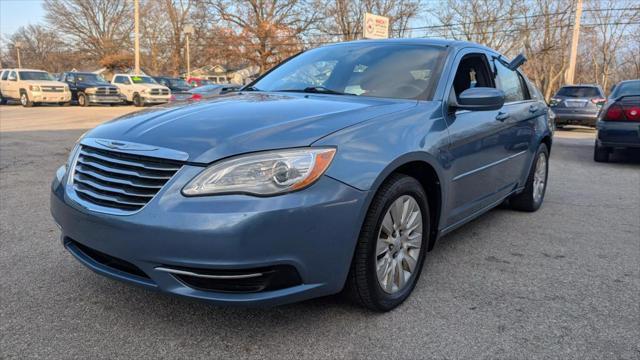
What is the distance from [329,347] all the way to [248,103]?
147cm

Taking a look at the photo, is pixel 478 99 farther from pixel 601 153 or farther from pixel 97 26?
pixel 97 26

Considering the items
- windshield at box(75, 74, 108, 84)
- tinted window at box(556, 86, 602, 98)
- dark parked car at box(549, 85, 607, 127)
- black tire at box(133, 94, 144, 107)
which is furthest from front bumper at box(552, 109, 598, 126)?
windshield at box(75, 74, 108, 84)

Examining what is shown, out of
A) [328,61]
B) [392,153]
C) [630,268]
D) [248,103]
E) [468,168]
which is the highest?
[328,61]

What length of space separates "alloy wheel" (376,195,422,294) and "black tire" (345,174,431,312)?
4 centimetres

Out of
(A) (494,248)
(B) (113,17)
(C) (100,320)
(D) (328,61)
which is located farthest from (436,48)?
(B) (113,17)

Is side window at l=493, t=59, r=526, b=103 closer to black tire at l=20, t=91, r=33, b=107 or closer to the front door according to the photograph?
the front door

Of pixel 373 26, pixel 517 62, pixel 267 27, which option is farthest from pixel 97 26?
pixel 517 62

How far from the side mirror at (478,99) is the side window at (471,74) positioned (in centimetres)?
20

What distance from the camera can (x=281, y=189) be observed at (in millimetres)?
2100

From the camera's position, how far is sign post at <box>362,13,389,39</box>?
1741 cm

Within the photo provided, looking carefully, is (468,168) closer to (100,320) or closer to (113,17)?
(100,320)

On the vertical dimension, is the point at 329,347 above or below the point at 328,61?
below

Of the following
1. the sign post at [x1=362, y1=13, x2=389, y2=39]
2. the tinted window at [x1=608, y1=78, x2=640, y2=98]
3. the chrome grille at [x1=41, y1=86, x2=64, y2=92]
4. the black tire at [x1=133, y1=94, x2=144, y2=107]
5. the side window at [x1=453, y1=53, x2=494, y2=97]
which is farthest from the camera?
the black tire at [x1=133, y1=94, x2=144, y2=107]

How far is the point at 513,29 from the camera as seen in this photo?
35.1 m
